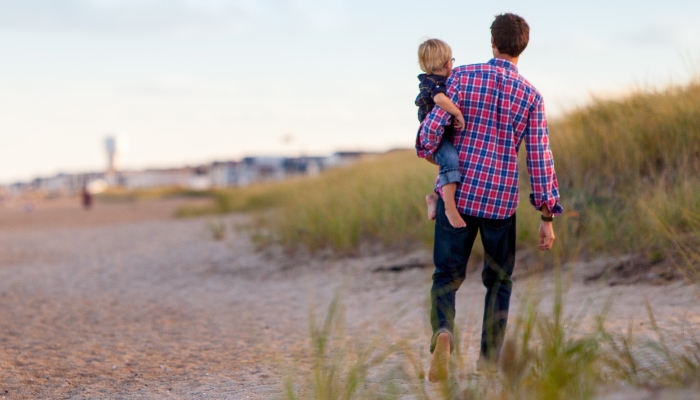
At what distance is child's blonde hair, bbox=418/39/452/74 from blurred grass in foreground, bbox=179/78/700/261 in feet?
6.63

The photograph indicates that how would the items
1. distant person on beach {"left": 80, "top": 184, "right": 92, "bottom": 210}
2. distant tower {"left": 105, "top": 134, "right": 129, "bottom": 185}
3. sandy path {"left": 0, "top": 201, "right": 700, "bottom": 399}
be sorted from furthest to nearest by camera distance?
distant tower {"left": 105, "top": 134, "right": 129, "bottom": 185}, distant person on beach {"left": 80, "top": 184, "right": 92, "bottom": 210}, sandy path {"left": 0, "top": 201, "right": 700, "bottom": 399}

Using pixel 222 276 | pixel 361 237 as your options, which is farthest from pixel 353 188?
pixel 222 276

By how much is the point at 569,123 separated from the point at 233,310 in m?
4.89

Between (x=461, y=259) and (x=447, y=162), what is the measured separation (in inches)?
18.4

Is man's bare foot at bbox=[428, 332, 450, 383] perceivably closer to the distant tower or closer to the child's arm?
the child's arm

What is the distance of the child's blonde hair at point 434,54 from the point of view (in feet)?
8.73

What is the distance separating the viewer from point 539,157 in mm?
2717

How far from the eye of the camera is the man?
8.79 ft

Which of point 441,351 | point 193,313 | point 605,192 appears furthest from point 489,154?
point 605,192

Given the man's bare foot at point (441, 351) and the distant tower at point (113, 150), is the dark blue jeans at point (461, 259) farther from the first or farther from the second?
the distant tower at point (113, 150)

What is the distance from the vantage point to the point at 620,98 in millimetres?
7539

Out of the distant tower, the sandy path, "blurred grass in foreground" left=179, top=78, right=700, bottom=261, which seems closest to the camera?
the sandy path

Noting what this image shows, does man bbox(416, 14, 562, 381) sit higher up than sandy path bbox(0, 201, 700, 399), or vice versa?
man bbox(416, 14, 562, 381)

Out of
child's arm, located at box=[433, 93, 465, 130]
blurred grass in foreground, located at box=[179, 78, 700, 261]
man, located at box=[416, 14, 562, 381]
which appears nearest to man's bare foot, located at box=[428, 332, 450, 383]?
man, located at box=[416, 14, 562, 381]
